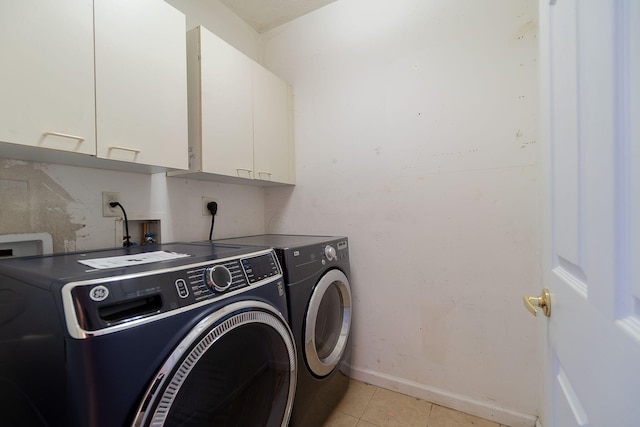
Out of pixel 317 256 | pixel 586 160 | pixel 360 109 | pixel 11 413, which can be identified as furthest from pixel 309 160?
pixel 11 413

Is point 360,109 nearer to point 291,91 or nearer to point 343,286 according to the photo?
point 291,91

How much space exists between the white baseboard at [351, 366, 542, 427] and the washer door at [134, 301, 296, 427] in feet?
2.98

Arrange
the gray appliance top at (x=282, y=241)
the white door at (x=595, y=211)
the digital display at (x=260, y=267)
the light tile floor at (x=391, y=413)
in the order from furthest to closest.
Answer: the light tile floor at (x=391, y=413) → the gray appliance top at (x=282, y=241) → the digital display at (x=260, y=267) → the white door at (x=595, y=211)

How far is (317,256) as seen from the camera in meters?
1.32

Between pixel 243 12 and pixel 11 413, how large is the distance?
7.58ft

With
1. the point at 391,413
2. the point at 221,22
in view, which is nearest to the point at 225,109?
the point at 221,22

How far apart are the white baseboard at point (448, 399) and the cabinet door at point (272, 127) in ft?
4.69

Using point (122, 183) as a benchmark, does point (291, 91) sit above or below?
above

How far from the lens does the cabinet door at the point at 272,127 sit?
1.64 metres

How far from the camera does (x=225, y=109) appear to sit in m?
1.42

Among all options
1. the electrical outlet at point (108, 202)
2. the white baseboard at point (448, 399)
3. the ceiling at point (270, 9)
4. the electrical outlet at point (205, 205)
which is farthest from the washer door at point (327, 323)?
the ceiling at point (270, 9)

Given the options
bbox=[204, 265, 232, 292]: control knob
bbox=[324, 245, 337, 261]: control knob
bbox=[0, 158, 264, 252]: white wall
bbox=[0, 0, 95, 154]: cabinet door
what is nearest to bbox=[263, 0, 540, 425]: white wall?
bbox=[324, 245, 337, 261]: control knob

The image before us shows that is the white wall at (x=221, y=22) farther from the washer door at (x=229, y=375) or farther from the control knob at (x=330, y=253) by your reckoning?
the washer door at (x=229, y=375)

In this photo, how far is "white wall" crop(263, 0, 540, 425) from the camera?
A: 1.34 metres
